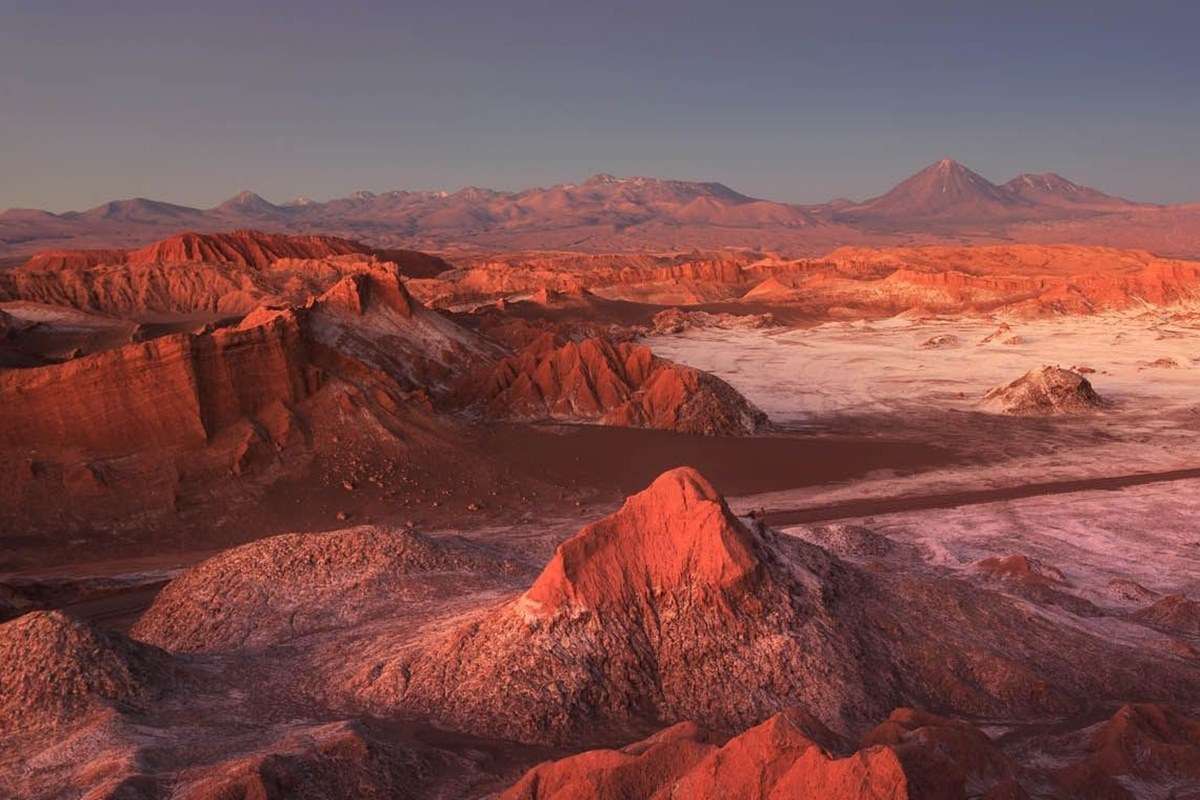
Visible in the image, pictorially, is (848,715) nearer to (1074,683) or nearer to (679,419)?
(1074,683)

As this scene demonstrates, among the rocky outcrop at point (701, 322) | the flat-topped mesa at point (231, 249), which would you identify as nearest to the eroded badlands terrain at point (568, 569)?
the rocky outcrop at point (701, 322)

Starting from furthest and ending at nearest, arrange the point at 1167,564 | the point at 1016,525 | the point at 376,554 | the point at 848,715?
the point at 1016,525
the point at 1167,564
the point at 376,554
the point at 848,715

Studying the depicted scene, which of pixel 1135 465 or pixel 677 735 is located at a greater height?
pixel 677 735

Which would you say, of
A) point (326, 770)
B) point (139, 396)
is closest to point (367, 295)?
point (139, 396)

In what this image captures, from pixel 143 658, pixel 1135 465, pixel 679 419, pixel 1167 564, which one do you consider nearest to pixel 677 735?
pixel 143 658

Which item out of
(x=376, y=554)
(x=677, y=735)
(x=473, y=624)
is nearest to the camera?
(x=677, y=735)
